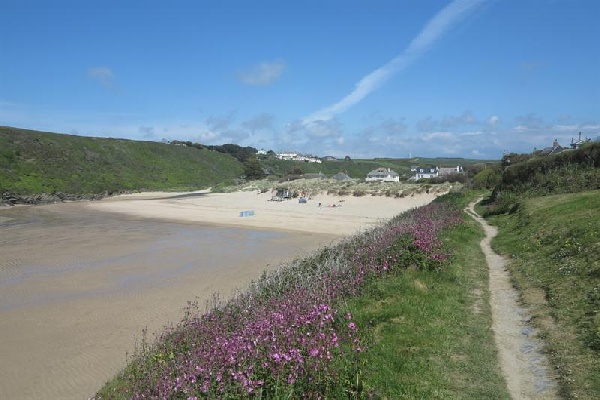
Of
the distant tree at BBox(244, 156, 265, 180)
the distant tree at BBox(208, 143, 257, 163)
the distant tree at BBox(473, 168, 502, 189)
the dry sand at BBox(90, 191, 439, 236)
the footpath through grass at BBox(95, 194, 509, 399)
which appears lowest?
the dry sand at BBox(90, 191, 439, 236)

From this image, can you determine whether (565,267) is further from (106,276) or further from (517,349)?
(106,276)

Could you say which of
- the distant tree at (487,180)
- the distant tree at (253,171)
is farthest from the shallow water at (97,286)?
the distant tree at (253,171)

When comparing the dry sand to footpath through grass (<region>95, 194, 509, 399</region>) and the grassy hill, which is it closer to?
the grassy hill

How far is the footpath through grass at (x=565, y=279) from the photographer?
211 inches

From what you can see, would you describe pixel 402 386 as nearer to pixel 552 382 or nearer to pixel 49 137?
pixel 552 382

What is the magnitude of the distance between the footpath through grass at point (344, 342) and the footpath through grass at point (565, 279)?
0.81 m

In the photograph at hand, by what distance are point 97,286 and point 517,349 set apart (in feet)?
42.4

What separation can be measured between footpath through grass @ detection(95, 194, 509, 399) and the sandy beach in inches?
89.5

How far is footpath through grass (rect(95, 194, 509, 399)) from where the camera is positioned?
464 cm

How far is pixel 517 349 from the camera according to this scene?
20.0 ft

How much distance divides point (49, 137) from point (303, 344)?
104m

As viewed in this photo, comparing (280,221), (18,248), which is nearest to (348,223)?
(280,221)

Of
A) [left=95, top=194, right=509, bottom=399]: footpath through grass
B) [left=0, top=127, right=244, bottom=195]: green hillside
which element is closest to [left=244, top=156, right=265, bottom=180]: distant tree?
[left=0, top=127, right=244, bottom=195]: green hillside

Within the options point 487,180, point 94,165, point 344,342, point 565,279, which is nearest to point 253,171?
point 94,165
